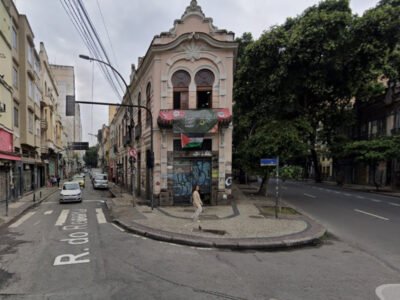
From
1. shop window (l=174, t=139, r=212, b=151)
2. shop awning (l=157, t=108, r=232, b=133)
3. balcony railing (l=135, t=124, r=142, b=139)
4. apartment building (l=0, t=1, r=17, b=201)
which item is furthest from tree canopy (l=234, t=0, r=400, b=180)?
apartment building (l=0, t=1, r=17, b=201)

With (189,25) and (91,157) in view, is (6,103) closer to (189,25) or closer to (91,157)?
(189,25)

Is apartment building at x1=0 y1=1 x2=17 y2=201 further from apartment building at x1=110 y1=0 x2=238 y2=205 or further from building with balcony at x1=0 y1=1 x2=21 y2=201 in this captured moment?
apartment building at x1=110 y1=0 x2=238 y2=205

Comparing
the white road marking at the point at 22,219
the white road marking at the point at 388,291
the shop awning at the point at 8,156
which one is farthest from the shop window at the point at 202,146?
the white road marking at the point at 388,291

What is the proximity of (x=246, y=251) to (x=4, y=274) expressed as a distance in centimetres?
580

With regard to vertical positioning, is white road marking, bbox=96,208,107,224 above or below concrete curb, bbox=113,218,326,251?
below

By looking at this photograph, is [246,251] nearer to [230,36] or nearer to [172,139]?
[172,139]

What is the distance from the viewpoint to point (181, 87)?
16.2 m

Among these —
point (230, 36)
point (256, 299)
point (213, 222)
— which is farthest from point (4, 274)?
point (230, 36)

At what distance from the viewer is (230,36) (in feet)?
53.0

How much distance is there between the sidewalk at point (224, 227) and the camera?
847cm

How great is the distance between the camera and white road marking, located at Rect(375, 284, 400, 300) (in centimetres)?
508

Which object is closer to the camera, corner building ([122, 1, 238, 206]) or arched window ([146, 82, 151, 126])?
corner building ([122, 1, 238, 206])

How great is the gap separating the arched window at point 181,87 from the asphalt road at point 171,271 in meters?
9.01

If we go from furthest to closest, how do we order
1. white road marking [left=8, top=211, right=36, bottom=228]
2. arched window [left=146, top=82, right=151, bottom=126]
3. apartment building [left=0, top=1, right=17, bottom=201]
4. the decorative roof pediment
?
arched window [left=146, top=82, right=151, bottom=126] → apartment building [left=0, top=1, right=17, bottom=201] → the decorative roof pediment → white road marking [left=8, top=211, right=36, bottom=228]
